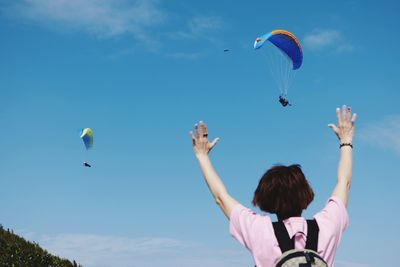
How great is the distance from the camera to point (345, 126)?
4.24 m

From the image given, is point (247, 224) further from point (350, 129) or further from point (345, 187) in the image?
point (350, 129)

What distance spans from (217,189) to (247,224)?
1.34 feet

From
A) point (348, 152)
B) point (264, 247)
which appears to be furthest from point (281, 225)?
point (348, 152)

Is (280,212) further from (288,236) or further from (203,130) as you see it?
(203,130)

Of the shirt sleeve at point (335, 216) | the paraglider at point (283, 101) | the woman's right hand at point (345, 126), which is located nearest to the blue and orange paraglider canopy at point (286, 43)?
the paraglider at point (283, 101)

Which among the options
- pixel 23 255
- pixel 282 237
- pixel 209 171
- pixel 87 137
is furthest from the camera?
pixel 87 137

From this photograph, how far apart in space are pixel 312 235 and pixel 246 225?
1.27ft

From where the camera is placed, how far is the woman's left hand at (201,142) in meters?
4.11

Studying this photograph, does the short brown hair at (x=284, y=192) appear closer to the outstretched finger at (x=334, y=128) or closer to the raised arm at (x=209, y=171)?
the raised arm at (x=209, y=171)

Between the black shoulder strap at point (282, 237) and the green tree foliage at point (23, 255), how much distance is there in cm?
1309

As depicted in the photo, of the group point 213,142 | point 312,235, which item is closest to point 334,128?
point 213,142

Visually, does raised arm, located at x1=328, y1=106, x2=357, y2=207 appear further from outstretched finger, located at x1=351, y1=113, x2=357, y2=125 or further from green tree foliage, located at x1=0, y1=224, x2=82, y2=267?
green tree foliage, located at x1=0, y1=224, x2=82, y2=267

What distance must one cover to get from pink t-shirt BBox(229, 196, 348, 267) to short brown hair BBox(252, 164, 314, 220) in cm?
9

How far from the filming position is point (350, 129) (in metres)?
4.24
